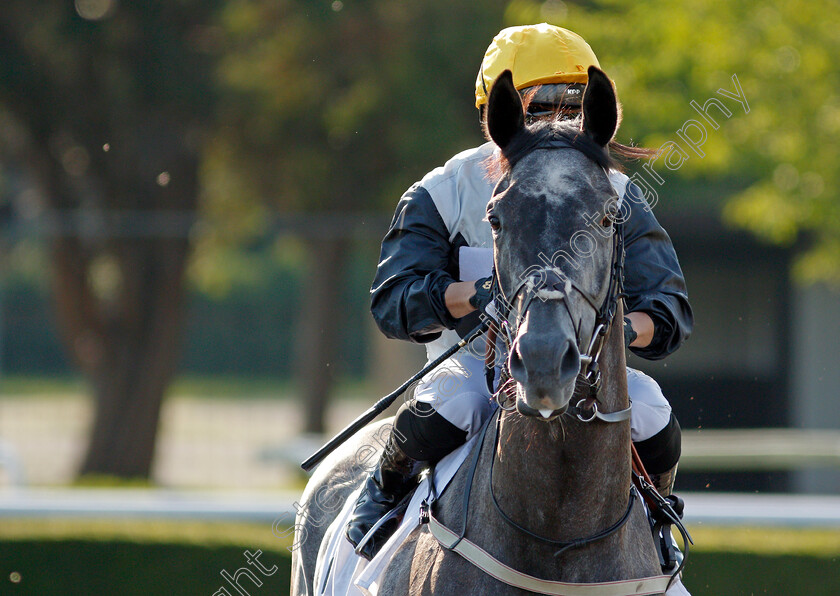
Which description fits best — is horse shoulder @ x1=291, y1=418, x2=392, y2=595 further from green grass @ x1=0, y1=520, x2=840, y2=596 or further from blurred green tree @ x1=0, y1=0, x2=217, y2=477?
blurred green tree @ x1=0, y1=0, x2=217, y2=477

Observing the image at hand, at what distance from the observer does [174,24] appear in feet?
38.8

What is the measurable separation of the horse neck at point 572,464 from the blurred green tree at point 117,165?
9.19 m

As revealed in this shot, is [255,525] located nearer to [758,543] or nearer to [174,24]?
[758,543]

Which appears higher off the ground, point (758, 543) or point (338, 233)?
point (338, 233)

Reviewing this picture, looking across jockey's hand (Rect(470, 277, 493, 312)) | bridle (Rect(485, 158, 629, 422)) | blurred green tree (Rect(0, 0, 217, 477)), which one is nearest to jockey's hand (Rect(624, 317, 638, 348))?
bridle (Rect(485, 158, 629, 422))

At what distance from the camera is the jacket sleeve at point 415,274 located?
269cm

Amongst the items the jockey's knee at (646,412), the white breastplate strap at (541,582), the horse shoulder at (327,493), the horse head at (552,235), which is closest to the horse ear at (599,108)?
the horse head at (552,235)

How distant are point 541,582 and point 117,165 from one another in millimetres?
10778

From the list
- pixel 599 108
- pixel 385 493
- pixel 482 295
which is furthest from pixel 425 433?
pixel 599 108

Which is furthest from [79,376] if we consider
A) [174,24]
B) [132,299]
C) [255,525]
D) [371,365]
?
[255,525]

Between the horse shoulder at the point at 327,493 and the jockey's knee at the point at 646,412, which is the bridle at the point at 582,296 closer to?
the jockey's knee at the point at 646,412

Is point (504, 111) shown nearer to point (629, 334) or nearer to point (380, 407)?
point (629, 334)

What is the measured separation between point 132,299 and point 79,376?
Result: 110 inches

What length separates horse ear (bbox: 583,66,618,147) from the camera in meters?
2.34
